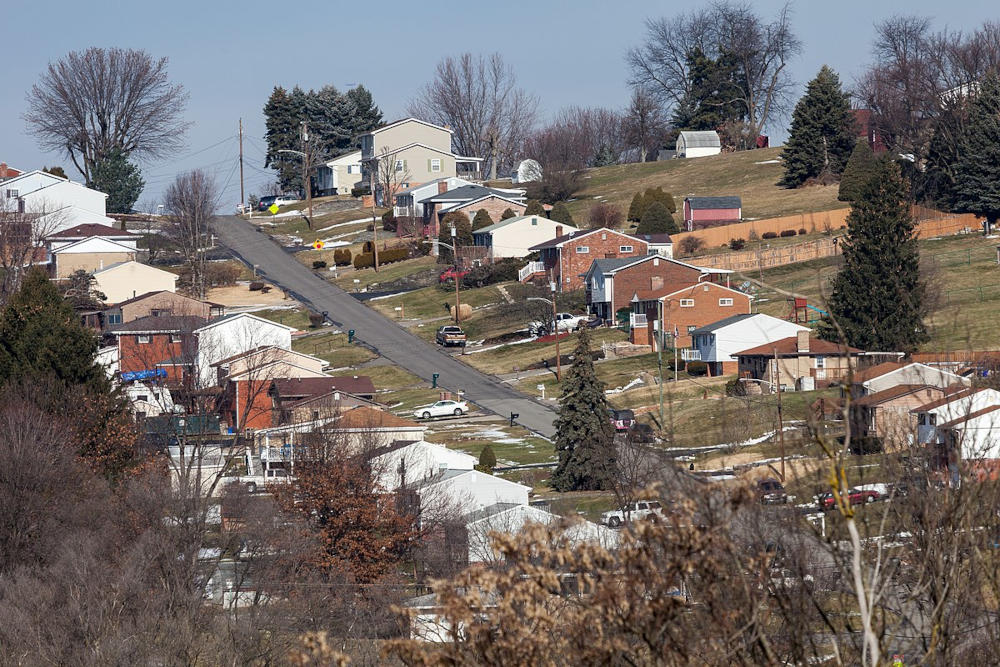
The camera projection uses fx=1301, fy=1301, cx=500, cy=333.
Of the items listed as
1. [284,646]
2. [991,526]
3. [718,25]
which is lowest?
[284,646]

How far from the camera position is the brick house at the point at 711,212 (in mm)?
96250

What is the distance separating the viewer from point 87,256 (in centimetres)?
9431

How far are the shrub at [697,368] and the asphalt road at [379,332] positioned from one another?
8713 millimetres

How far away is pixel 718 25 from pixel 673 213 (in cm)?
5016

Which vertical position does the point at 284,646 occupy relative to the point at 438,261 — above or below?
below

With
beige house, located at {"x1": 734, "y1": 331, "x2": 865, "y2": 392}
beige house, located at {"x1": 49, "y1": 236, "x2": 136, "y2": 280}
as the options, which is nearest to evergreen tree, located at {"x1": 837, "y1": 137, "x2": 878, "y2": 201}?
beige house, located at {"x1": 734, "y1": 331, "x2": 865, "y2": 392}

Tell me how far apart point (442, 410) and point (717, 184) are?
59142mm

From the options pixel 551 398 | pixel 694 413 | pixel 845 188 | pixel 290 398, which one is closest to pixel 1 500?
pixel 290 398

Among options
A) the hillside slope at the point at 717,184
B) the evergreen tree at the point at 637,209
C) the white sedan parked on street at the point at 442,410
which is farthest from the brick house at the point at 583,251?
the white sedan parked on street at the point at 442,410

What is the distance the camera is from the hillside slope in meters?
99.3

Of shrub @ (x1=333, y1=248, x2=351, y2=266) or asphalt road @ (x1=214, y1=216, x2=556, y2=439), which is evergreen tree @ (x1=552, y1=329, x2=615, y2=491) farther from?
shrub @ (x1=333, y1=248, x2=351, y2=266)

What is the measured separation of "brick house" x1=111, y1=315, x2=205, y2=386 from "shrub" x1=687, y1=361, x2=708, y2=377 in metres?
26.3

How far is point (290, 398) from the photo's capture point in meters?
57.6

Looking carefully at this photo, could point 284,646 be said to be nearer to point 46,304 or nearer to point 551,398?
point 46,304
